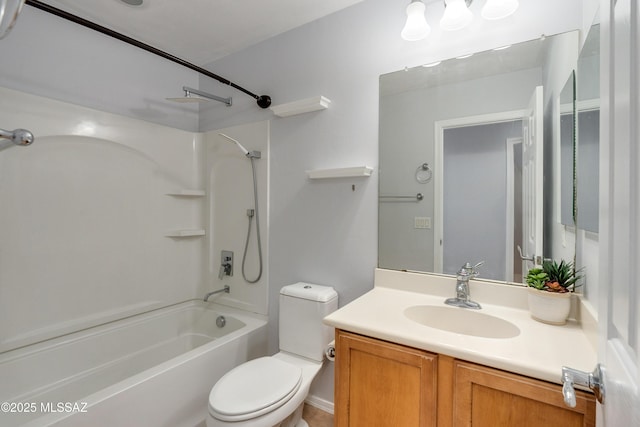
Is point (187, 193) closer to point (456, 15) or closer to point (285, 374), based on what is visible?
point (285, 374)

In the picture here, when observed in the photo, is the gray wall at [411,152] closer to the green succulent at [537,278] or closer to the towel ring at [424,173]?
the towel ring at [424,173]

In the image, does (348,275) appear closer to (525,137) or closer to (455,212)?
(455,212)

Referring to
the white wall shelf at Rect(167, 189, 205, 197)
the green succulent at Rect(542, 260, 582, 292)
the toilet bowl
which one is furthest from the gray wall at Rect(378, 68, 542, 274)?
the white wall shelf at Rect(167, 189, 205, 197)

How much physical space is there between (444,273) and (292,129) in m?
1.34

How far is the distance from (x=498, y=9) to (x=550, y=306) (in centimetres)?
128

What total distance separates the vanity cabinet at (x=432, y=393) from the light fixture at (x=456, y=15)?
1.45 meters

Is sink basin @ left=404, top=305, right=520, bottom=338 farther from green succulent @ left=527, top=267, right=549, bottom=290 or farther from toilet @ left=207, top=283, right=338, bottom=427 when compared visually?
toilet @ left=207, top=283, right=338, bottom=427

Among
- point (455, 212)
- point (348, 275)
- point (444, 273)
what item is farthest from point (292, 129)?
point (444, 273)

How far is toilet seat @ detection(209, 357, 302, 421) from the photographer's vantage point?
1.26 meters

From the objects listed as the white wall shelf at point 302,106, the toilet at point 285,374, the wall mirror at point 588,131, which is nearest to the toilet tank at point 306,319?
the toilet at point 285,374

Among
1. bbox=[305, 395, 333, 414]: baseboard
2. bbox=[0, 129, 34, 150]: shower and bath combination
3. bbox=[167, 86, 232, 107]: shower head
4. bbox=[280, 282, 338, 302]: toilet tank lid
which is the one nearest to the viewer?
bbox=[0, 129, 34, 150]: shower and bath combination

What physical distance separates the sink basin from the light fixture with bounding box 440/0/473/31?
1.33 metres

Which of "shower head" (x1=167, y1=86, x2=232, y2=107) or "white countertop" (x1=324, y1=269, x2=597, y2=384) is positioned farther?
"shower head" (x1=167, y1=86, x2=232, y2=107)

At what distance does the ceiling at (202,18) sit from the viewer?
5.92 ft
